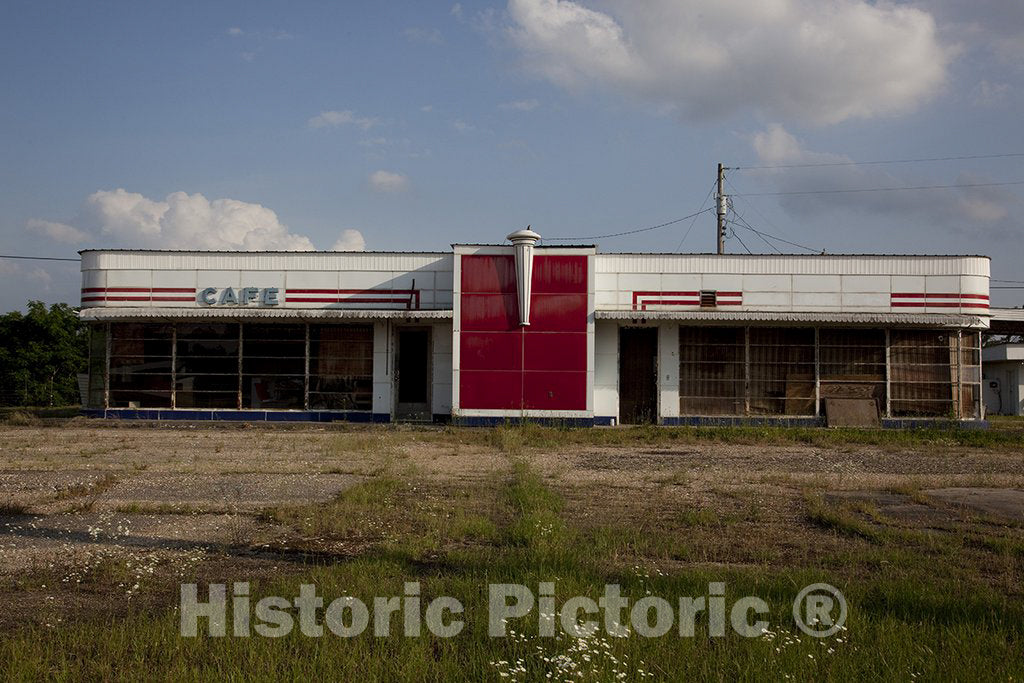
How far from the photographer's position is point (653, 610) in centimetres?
514

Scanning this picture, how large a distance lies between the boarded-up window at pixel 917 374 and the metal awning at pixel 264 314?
1235 cm

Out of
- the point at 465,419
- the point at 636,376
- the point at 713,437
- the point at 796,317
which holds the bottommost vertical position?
the point at 713,437

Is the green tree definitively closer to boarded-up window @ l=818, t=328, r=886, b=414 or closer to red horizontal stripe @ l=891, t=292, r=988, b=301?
boarded-up window @ l=818, t=328, r=886, b=414

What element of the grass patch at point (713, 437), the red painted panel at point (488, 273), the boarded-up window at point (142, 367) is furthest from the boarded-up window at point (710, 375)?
the boarded-up window at point (142, 367)

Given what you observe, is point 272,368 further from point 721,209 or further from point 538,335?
point 721,209

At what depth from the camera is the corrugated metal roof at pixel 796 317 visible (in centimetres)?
2128

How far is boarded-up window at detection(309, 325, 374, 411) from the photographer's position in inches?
901

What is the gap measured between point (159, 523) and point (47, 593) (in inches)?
96.0

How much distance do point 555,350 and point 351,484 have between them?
1148 centimetres

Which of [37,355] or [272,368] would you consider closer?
[272,368]

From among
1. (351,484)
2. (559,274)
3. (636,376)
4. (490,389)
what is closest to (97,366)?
(490,389)

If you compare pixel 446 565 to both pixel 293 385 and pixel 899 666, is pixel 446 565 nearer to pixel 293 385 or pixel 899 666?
pixel 899 666

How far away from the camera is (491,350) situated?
21734mm

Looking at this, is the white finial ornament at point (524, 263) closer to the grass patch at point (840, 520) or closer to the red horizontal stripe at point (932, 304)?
the red horizontal stripe at point (932, 304)
